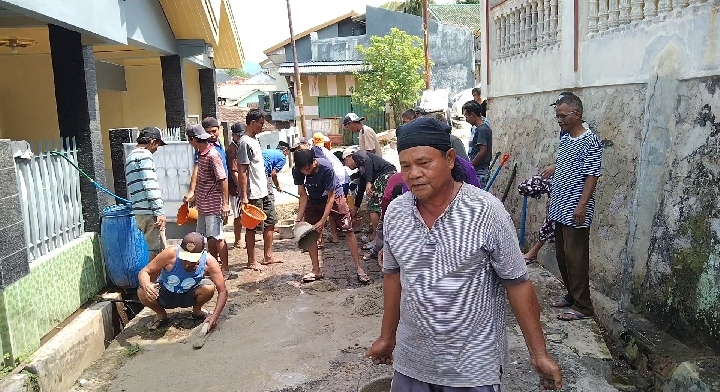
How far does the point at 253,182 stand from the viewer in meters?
6.57

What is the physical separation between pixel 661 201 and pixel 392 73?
20.7 meters

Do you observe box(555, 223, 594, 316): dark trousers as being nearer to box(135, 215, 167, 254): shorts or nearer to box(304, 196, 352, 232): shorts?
box(304, 196, 352, 232): shorts

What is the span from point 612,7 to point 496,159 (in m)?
3.11

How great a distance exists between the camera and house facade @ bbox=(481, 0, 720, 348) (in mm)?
3418

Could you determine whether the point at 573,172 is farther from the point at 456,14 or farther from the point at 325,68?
the point at 456,14

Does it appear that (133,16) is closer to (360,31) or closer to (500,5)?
(500,5)

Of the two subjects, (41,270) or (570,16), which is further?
(570,16)

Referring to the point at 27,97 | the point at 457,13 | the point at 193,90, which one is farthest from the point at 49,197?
the point at 457,13

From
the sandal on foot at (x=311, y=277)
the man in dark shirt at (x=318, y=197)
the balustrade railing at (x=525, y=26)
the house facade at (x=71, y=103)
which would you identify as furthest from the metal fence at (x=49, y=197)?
the balustrade railing at (x=525, y=26)

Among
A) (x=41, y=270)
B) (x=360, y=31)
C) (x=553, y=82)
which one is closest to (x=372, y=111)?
(x=360, y=31)

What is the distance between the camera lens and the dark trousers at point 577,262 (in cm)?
418

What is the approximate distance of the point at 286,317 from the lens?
16.8ft

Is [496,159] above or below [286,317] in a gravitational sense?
above

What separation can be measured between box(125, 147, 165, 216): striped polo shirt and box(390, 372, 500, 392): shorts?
386 centimetres
